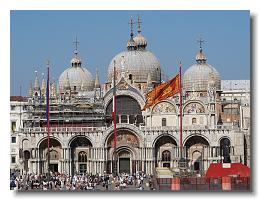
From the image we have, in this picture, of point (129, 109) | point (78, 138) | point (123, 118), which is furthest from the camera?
point (129, 109)

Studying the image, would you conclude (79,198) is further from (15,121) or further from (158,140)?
(15,121)

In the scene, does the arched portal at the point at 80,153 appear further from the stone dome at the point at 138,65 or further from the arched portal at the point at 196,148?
the arched portal at the point at 196,148

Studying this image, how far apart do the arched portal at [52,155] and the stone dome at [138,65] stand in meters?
5.10

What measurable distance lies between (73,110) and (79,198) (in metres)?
19.4

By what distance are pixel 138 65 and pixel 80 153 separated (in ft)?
20.4

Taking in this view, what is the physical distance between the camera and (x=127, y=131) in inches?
1549

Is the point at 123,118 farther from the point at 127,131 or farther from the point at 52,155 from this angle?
the point at 52,155

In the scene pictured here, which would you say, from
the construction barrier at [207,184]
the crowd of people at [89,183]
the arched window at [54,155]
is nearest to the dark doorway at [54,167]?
the arched window at [54,155]

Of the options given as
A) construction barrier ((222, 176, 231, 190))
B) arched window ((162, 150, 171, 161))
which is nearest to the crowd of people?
arched window ((162, 150, 171, 161))

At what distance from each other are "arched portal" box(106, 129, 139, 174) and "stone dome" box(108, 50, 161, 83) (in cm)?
465

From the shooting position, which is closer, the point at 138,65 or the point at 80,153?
the point at 80,153

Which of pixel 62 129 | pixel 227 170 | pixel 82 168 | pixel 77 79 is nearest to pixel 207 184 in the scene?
pixel 227 170

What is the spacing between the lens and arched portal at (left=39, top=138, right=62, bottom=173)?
39.8m
